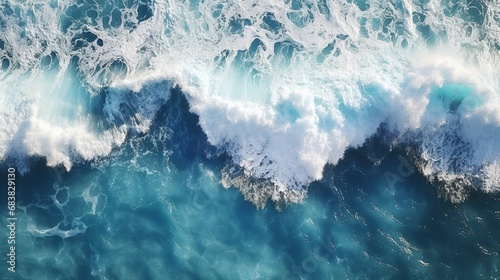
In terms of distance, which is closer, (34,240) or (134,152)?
(34,240)

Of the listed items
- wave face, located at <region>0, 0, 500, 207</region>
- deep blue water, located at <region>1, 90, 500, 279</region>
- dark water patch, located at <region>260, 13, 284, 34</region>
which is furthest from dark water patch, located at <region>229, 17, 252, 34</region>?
deep blue water, located at <region>1, 90, 500, 279</region>

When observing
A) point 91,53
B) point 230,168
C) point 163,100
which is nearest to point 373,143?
point 230,168

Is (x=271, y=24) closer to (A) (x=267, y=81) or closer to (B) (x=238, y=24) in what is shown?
(B) (x=238, y=24)

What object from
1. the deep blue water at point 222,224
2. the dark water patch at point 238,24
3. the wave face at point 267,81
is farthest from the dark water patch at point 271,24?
the deep blue water at point 222,224

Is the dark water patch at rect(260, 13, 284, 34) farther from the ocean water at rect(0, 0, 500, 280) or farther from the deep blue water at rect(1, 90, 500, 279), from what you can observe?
the deep blue water at rect(1, 90, 500, 279)

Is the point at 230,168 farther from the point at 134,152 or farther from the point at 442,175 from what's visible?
the point at 442,175

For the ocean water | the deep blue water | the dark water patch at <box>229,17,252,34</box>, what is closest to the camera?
the deep blue water
